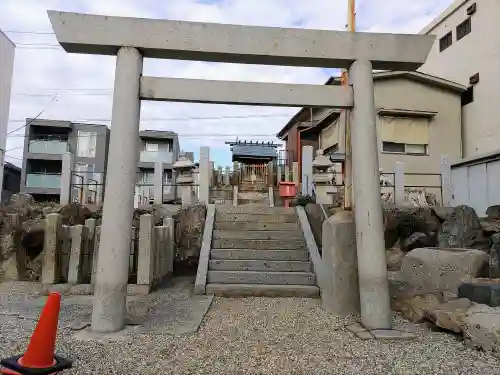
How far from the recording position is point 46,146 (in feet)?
80.0

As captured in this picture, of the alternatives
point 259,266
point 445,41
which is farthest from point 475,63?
point 259,266

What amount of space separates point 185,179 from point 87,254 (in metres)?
4.71

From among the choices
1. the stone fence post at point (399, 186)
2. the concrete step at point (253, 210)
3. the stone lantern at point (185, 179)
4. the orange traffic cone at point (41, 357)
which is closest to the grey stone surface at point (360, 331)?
the orange traffic cone at point (41, 357)

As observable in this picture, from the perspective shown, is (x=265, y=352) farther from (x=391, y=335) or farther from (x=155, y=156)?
(x=155, y=156)

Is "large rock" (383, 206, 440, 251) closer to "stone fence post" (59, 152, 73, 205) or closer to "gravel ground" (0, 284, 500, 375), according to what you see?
"gravel ground" (0, 284, 500, 375)

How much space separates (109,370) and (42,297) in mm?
3891

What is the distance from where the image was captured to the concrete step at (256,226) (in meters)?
8.68

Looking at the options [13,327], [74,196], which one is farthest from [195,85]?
[74,196]

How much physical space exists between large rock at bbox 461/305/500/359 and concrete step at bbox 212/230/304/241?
176 inches

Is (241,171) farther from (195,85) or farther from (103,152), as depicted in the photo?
(195,85)

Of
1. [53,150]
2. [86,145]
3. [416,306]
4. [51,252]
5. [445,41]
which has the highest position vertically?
[445,41]

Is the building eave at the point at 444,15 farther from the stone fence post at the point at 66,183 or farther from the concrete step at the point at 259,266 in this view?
the stone fence post at the point at 66,183

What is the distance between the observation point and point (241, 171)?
19953 millimetres

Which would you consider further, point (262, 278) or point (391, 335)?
point (262, 278)
